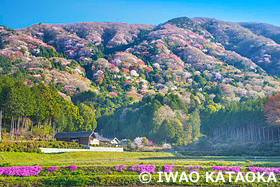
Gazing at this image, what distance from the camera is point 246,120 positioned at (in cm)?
7869

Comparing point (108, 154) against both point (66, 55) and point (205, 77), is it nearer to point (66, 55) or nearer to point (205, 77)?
point (205, 77)

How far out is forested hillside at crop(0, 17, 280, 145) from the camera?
6656cm

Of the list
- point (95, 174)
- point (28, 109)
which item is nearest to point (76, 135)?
point (28, 109)

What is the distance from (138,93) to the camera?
145125 millimetres

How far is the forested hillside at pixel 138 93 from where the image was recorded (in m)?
66.6

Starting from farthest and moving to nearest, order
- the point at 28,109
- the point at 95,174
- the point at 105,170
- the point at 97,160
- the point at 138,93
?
1. the point at 138,93
2. the point at 28,109
3. the point at 97,160
4. the point at 105,170
5. the point at 95,174

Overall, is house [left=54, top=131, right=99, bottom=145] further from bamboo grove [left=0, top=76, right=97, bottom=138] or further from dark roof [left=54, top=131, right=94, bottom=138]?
bamboo grove [left=0, top=76, right=97, bottom=138]

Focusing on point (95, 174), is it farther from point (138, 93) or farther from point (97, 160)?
point (138, 93)

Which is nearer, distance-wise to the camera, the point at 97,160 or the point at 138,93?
the point at 97,160

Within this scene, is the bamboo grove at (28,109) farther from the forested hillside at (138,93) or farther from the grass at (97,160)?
the grass at (97,160)

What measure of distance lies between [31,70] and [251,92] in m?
99.3

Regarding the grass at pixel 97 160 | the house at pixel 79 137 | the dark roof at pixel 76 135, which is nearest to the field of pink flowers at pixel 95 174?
the grass at pixel 97 160

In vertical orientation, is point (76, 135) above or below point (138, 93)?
below

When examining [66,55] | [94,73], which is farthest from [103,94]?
[66,55]
